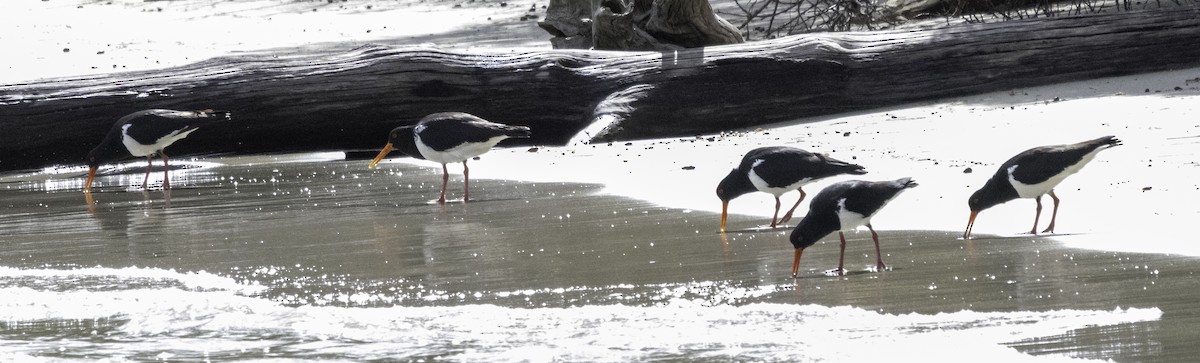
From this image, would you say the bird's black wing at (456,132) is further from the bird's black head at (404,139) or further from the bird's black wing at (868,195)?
the bird's black wing at (868,195)

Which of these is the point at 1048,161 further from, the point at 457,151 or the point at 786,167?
the point at 457,151

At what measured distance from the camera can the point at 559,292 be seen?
21.7 ft

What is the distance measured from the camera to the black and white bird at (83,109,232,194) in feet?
40.9

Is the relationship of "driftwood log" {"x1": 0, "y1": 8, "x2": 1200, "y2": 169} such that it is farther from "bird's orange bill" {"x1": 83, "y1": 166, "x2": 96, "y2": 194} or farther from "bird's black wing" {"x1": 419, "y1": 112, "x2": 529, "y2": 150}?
"bird's black wing" {"x1": 419, "y1": 112, "x2": 529, "y2": 150}

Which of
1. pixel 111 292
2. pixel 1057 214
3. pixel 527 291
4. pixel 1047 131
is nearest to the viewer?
pixel 527 291

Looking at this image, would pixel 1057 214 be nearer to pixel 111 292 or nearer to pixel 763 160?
pixel 763 160

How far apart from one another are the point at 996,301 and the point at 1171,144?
13.7 ft

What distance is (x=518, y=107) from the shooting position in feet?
44.1

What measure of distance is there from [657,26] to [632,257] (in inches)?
302

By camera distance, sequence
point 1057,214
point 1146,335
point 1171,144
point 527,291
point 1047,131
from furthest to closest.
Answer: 1. point 1047,131
2. point 1171,144
3. point 1057,214
4. point 527,291
5. point 1146,335

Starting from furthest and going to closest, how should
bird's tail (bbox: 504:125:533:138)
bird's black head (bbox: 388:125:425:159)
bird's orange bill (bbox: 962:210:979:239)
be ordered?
bird's black head (bbox: 388:125:425:159), bird's tail (bbox: 504:125:533:138), bird's orange bill (bbox: 962:210:979:239)

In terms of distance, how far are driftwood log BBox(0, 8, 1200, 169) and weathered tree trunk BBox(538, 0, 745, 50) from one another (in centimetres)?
137

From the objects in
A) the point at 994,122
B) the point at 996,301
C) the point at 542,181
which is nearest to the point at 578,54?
the point at 542,181

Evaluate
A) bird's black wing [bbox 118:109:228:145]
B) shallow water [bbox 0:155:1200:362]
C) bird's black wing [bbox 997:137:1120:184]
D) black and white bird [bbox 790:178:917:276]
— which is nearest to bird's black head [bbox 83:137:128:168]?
bird's black wing [bbox 118:109:228:145]
